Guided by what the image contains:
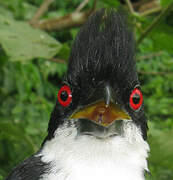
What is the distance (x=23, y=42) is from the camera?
2855 mm

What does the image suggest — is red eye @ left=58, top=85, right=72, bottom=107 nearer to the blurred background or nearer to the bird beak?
the bird beak

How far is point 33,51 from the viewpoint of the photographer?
2787mm

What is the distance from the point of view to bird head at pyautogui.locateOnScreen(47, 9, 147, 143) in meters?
2.20

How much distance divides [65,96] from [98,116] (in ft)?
1.00

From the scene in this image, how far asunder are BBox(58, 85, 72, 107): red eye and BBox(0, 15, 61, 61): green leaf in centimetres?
44

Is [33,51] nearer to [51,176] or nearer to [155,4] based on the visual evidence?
[51,176]

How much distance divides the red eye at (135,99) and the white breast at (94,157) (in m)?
0.12

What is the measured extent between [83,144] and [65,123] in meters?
0.19

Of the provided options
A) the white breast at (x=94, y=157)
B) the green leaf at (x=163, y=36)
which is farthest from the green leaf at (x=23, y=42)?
the green leaf at (x=163, y=36)

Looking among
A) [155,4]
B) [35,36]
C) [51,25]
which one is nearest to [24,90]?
[51,25]

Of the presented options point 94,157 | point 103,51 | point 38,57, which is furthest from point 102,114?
point 38,57

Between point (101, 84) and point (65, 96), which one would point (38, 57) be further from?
point (101, 84)

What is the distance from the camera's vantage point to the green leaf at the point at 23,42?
8.84ft

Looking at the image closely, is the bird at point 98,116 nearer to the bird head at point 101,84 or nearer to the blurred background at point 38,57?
the bird head at point 101,84
